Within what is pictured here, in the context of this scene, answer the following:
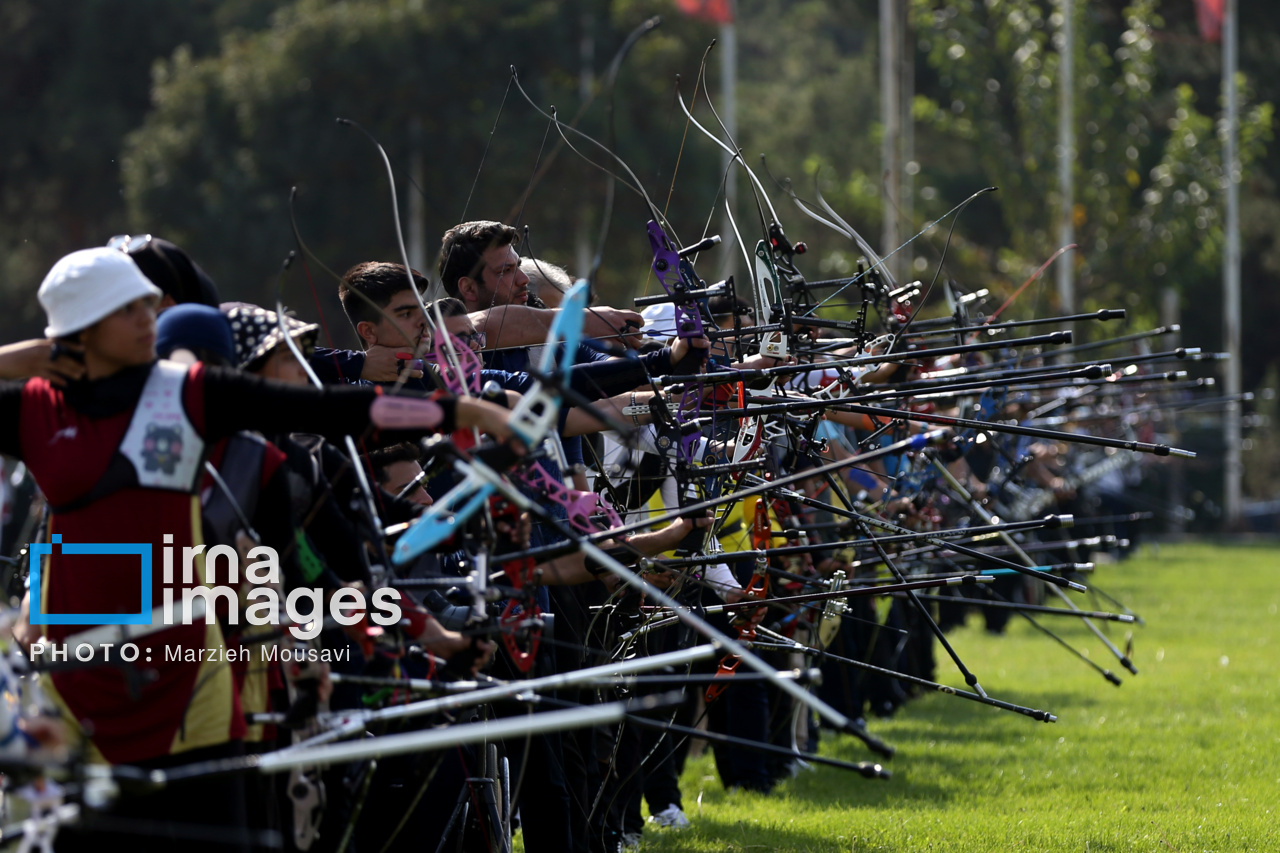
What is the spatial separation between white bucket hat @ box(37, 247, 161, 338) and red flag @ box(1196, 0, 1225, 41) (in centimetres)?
3058

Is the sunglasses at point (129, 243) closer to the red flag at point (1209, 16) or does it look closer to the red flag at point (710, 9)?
the red flag at point (710, 9)

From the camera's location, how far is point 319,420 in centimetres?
399

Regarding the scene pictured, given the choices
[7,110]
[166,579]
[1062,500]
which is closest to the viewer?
[166,579]

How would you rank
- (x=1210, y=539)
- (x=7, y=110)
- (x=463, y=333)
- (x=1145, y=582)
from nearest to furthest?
1. (x=463, y=333)
2. (x=1145, y=582)
3. (x=1210, y=539)
4. (x=7, y=110)

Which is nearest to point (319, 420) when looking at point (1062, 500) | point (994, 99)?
point (1062, 500)

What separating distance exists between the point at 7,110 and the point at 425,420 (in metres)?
33.1

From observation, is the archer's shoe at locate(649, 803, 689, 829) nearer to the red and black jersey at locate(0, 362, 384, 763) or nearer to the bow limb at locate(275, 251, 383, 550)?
the bow limb at locate(275, 251, 383, 550)

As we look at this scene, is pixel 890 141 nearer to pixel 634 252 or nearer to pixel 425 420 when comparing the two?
pixel 634 252

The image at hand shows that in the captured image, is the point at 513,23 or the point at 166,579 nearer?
the point at 166,579

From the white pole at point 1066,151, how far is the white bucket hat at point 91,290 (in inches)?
871

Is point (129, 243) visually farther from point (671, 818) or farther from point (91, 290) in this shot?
point (671, 818)

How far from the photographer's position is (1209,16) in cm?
3169

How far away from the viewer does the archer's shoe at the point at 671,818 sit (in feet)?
24.8

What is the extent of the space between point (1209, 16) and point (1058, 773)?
26212 mm
